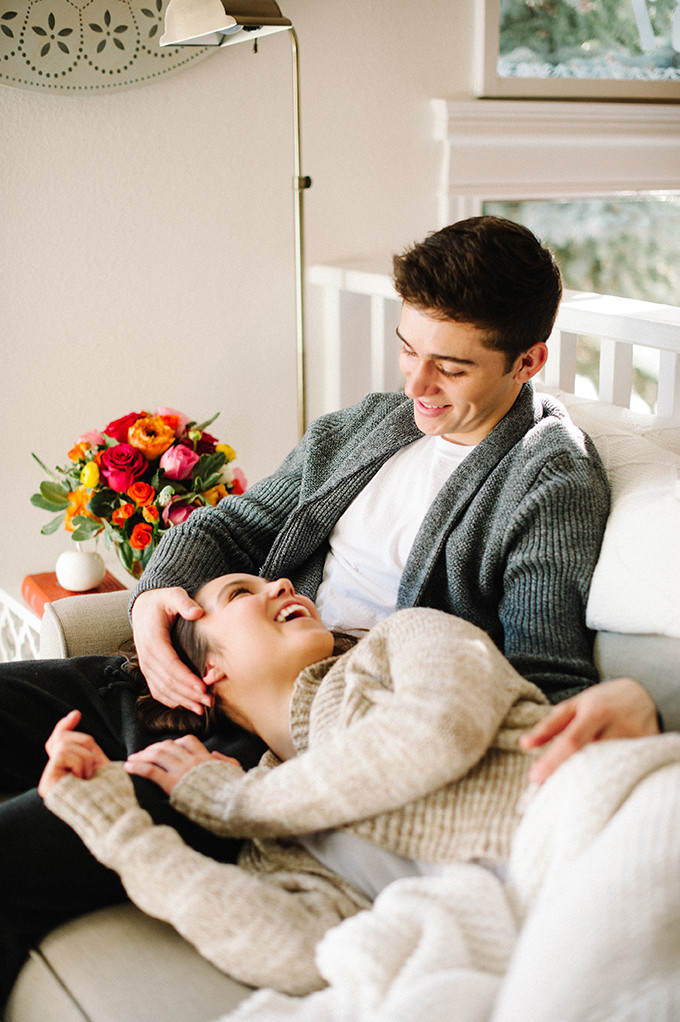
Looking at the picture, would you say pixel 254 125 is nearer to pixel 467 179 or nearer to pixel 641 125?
pixel 467 179

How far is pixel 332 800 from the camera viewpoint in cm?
108

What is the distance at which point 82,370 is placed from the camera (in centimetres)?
259

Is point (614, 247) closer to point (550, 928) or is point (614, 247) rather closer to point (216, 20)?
point (216, 20)

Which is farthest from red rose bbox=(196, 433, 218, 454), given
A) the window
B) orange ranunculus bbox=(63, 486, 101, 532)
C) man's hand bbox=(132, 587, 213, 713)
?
the window

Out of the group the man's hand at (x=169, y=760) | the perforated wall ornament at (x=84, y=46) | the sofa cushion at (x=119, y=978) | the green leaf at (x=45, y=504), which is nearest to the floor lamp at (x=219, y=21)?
the perforated wall ornament at (x=84, y=46)

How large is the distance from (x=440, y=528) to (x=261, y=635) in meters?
0.37

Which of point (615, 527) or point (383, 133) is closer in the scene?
point (615, 527)

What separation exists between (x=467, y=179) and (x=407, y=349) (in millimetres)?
1652

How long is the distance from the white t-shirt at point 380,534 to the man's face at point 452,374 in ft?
0.29

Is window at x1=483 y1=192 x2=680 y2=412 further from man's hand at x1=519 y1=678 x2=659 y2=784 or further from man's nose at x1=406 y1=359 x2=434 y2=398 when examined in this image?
man's hand at x1=519 y1=678 x2=659 y2=784

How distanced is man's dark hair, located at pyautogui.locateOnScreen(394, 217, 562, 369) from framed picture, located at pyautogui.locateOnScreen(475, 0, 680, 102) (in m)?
1.70

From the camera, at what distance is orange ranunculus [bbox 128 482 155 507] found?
1.99 meters

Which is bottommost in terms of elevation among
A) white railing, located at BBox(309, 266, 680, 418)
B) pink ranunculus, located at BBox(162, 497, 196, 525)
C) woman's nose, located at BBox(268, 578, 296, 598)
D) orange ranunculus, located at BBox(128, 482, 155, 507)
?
pink ranunculus, located at BBox(162, 497, 196, 525)

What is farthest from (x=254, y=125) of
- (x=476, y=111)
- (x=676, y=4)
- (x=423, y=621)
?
(x=423, y=621)
